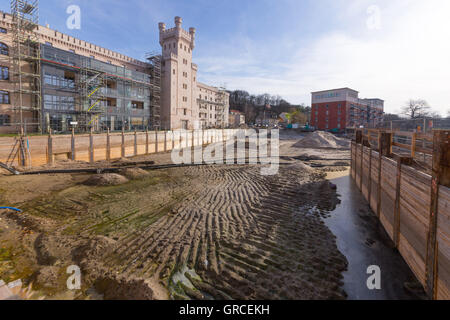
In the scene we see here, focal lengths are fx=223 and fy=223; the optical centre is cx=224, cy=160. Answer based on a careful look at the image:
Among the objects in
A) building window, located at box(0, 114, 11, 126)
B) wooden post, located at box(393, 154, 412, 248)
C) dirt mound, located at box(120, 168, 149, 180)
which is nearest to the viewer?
wooden post, located at box(393, 154, 412, 248)

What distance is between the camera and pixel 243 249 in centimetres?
686

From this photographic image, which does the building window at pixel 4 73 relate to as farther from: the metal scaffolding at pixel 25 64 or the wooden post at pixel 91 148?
the wooden post at pixel 91 148

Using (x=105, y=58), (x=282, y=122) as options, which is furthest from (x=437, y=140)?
(x=282, y=122)

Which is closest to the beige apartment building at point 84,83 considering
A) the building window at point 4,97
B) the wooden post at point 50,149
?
the building window at point 4,97

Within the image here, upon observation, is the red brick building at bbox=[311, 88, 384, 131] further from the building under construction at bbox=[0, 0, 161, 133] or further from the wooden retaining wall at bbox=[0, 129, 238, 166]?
the building under construction at bbox=[0, 0, 161, 133]

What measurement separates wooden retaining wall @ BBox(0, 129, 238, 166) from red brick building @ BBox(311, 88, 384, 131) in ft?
197

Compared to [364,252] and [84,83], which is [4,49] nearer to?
[84,83]

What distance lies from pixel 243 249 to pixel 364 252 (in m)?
3.91

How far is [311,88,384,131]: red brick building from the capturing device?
7706cm

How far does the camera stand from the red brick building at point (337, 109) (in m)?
77.1

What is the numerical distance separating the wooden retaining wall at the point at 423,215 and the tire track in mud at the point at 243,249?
180 cm

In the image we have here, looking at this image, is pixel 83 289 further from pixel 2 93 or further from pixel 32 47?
pixel 32 47

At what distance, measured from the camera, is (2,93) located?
920 inches

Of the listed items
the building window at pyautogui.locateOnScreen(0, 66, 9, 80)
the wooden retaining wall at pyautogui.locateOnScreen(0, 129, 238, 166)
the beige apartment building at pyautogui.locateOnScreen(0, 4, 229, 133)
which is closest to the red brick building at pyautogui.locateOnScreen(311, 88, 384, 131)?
the beige apartment building at pyautogui.locateOnScreen(0, 4, 229, 133)
